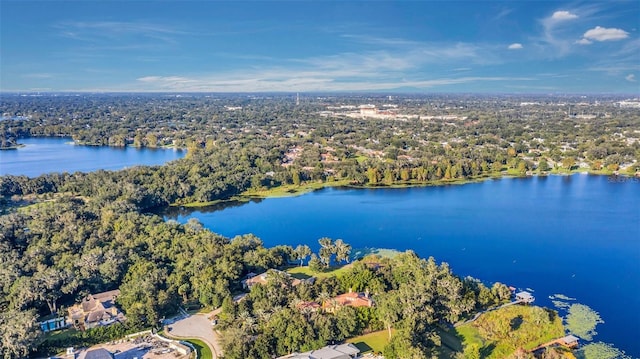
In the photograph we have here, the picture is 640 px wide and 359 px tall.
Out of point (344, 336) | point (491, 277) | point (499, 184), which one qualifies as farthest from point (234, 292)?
point (499, 184)

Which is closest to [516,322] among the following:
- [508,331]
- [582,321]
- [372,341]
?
[508,331]

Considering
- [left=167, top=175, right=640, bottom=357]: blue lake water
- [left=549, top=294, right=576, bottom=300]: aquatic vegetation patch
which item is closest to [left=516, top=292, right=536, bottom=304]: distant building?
[left=167, top=175, right=640, bottom=357]: blue lake water

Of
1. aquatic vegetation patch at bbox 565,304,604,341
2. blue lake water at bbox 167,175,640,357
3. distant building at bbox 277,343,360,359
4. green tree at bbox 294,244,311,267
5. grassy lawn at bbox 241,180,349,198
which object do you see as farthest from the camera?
grassy lawn at bbox 241,180,349,198

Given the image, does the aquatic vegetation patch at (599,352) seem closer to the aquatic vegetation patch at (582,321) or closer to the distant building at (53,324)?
the aquatic vegetation patch at (582,321)

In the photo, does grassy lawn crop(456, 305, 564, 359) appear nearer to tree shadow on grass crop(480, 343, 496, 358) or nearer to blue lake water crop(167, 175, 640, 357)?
tree shadow on grass crop(480, 343, 496, 358)

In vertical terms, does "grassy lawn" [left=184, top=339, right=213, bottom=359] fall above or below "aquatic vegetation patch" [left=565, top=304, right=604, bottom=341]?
above

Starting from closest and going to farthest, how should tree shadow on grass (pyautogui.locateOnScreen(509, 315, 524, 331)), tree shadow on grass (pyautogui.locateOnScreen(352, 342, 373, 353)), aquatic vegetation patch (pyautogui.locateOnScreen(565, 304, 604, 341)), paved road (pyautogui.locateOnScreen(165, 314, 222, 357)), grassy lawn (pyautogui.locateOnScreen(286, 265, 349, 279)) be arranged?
tree shadow on grass (pyautogui.locateOnScreen(352, 342, 373, 353))
paved road (pyautogui.locateOnScreen(165, 314, 222, 357))
tree shadow on grass (pyautogui.locateOnScreen(509, 315, 524, 331))
aquatic vegetation patch (pyautogui.locateOnScreen(565, 304, 604, 341))
grassy lawn (pyautogui.locateOnScreen(286, 265, 349, 279))

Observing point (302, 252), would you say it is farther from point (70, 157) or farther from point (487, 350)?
point (70, 157)
